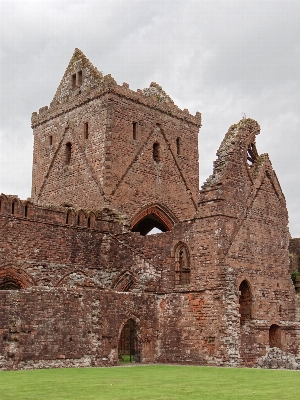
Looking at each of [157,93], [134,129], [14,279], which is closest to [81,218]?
[14,279]

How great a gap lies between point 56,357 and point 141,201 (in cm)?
1125

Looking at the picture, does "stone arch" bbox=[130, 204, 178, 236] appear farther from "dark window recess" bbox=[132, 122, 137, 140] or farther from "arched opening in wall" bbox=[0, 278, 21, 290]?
"arched opening in wall" bbox=[0, 278, 21, 290]

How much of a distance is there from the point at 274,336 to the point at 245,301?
2020 millimetres

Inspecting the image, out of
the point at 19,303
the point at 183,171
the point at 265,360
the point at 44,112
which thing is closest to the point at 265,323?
the point at 265,360

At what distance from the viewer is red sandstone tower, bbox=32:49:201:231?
86.8 ft

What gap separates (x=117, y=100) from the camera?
88.8 ft

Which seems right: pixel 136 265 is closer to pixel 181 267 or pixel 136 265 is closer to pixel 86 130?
pixel 181 267

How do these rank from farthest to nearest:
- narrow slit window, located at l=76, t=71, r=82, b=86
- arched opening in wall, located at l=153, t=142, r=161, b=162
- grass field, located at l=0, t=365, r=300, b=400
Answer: narrow slit window, located at l=76, t=71, r=82, b=86 → arched opening in wall, located at l=153, t=142, r=161, b=162 → grass field, located at l=0, t=365, r=300, b=400

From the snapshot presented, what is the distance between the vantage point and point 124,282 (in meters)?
22.7

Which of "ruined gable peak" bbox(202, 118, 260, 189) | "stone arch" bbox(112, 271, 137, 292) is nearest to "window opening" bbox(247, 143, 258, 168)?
"ruined gable peak" bbox(202, 118, 260, 189)

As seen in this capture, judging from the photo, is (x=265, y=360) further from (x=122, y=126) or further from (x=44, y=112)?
(x=44, y=112)

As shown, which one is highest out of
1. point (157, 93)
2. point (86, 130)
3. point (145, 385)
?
point (157, 93)

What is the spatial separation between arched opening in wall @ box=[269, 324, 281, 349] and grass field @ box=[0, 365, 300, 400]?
635cm

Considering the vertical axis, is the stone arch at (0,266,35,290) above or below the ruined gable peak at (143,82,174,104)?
below
